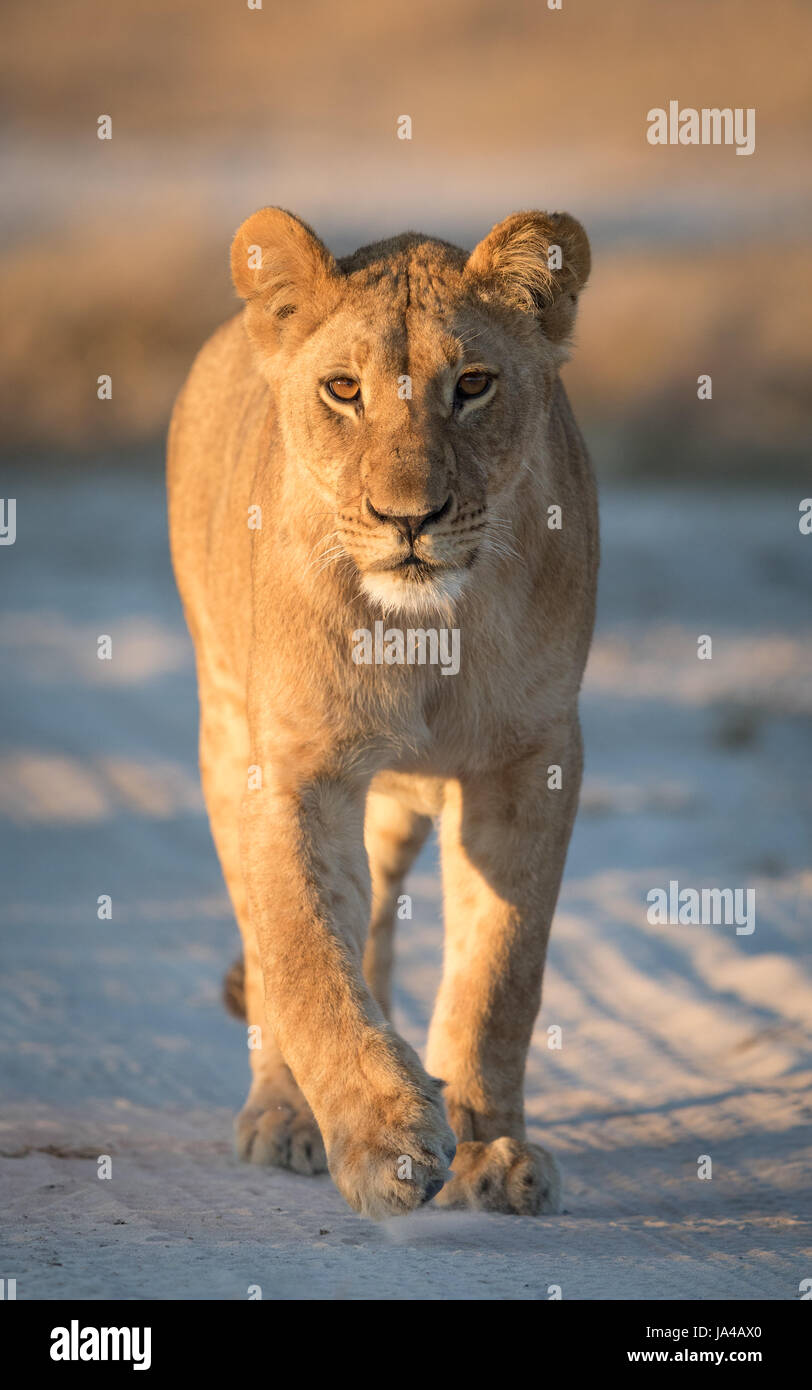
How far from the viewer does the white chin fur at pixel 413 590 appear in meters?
3.87

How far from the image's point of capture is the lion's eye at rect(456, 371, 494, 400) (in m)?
4.00

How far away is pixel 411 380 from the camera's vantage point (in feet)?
12.9

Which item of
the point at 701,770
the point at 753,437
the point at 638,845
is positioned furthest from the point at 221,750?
the point at 753,437

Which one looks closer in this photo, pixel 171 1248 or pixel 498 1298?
pixel 498 1298

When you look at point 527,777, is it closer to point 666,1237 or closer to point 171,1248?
point 666,1237

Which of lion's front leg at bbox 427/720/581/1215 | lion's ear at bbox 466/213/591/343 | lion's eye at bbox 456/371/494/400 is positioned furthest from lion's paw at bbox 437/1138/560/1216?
lion's ear at bbox 466/213/591/343

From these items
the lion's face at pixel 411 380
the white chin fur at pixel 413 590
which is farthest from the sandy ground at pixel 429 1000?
the lion's face at pixel 411 380

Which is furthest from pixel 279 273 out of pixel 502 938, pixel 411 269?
pixel 502 938

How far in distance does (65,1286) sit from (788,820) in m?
6.72

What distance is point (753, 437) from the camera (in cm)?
1870

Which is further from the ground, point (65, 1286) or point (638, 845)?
point (638, 845)

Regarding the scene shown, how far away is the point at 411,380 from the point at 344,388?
0.63ft

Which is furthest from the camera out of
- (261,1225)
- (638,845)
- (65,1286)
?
(638,845)

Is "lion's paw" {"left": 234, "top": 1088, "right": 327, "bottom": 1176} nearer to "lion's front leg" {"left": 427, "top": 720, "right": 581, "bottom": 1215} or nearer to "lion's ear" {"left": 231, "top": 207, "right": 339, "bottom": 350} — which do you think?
"lion's front leg" {"left": 427, "top": 720, "right": 581, "bottom": 1215}
